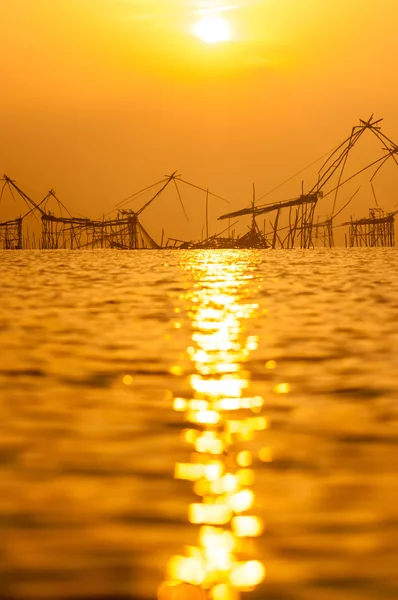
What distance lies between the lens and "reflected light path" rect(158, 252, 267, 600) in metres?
2.92

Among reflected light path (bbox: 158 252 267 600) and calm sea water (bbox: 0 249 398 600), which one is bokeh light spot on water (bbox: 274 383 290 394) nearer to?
calm sea water (bbox: 0 249 398 600)

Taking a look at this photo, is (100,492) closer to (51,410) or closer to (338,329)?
(51,410)

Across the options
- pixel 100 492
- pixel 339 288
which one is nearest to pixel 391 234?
pixel 339 288

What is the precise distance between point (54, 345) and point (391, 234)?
9444 cm

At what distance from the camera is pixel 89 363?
300 inches

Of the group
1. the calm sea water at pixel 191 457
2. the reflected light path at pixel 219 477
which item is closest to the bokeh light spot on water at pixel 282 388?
the calm sea water at pixel 191 457

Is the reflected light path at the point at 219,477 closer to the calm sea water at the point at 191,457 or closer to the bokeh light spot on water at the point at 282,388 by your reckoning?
the calm sea water at the point at 191,457

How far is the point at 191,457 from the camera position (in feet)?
14.7

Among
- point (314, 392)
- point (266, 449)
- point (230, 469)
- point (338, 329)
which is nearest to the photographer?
point (230, 469)

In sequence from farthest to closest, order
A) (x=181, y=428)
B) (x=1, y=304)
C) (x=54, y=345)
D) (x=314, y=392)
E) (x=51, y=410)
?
(x=1, y=304) < (x=54, y=345) < (x=314, y=392) < (x=51, y=410) < (x=181, y=428)

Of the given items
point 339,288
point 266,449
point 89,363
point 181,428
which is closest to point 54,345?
point 89,363

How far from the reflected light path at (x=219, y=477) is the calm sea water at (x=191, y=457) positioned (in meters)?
0.01

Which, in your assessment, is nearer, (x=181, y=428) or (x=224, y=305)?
(x=181, y=428)

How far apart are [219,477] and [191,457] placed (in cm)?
36
